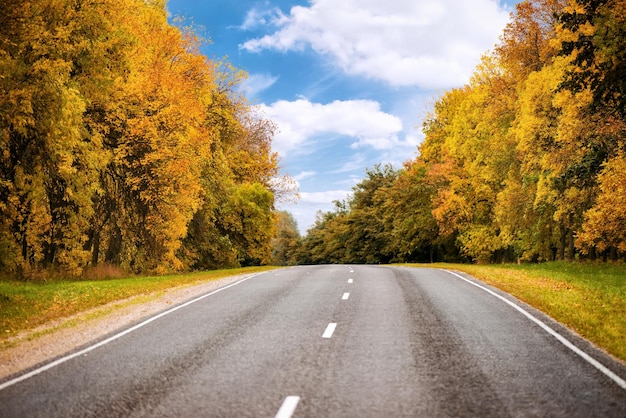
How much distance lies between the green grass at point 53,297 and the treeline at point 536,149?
14.1 metres

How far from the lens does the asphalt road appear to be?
5.97 metres

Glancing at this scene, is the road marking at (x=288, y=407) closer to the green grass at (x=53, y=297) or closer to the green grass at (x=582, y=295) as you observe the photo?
the green grass at (x=582, y=295)

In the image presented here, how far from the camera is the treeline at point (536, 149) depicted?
16.0 meters

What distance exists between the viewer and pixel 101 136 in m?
22.8

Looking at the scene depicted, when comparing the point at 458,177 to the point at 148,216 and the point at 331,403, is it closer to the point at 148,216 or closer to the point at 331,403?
the point at 148,216

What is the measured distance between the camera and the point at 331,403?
6.04 meters

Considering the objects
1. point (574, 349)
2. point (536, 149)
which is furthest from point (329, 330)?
point (536, 149)

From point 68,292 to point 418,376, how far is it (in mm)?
13089

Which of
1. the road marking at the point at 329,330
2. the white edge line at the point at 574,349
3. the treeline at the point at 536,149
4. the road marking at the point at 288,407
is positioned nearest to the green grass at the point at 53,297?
the road marking at the point at 329,330

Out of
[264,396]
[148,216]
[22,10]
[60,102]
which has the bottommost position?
[264,396]

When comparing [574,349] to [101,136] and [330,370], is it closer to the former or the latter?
[330,370]

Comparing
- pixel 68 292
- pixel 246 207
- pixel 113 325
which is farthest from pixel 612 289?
pixel 246 207

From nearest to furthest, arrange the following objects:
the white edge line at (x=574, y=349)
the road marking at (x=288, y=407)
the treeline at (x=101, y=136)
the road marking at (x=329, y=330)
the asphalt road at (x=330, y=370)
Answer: the road marking at (x=288, y=407)
the asphalt road at (x=330, y=370)
the white edge line at (x=574, y=349)
the road marking at (x=329, y=330)
the treeline at (x=101, y=136)

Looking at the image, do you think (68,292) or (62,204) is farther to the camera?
(62,204)
